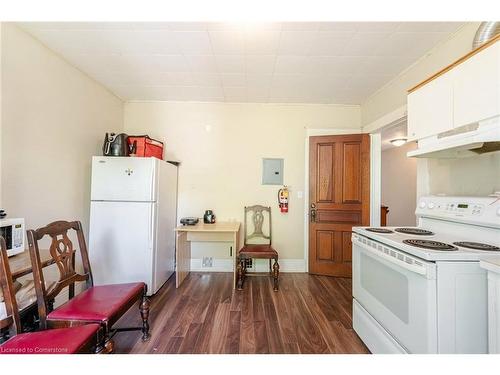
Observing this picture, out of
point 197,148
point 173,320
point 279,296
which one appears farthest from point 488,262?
point 197,148

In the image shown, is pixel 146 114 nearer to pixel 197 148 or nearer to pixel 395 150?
pixel 197 148

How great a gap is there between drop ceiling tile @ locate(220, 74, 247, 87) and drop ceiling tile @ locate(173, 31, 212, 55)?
438 mm

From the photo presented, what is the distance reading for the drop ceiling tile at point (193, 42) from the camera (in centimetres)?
169

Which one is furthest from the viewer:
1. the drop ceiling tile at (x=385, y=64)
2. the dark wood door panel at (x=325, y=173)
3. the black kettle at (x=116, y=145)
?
the dark wood door panel at (x=325, y=173)

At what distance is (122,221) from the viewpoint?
2.17 meters

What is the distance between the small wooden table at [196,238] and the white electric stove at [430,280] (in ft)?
4.70

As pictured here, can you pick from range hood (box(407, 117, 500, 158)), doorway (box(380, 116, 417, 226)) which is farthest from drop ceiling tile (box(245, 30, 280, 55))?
doorway (box(380, 116, 417, 226))

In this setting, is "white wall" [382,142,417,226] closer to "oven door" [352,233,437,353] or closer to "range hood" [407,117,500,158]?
"range hood" [407,117,500,158]

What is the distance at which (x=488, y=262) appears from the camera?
0.88 m

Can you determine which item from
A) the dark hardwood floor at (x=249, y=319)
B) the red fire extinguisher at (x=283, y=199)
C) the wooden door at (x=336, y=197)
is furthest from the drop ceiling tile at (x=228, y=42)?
the dark hardwood floor at (x=249, y=319)

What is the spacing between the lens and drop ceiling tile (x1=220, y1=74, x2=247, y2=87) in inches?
91.8

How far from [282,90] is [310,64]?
1.95ft

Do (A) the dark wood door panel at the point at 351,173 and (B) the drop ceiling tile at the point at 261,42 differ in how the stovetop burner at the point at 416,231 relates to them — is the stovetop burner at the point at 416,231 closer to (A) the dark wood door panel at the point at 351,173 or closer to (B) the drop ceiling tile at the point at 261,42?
(A) the dark wood door panel at the point at 351,173

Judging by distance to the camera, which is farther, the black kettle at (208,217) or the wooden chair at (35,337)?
the black kettle at (208,217)
